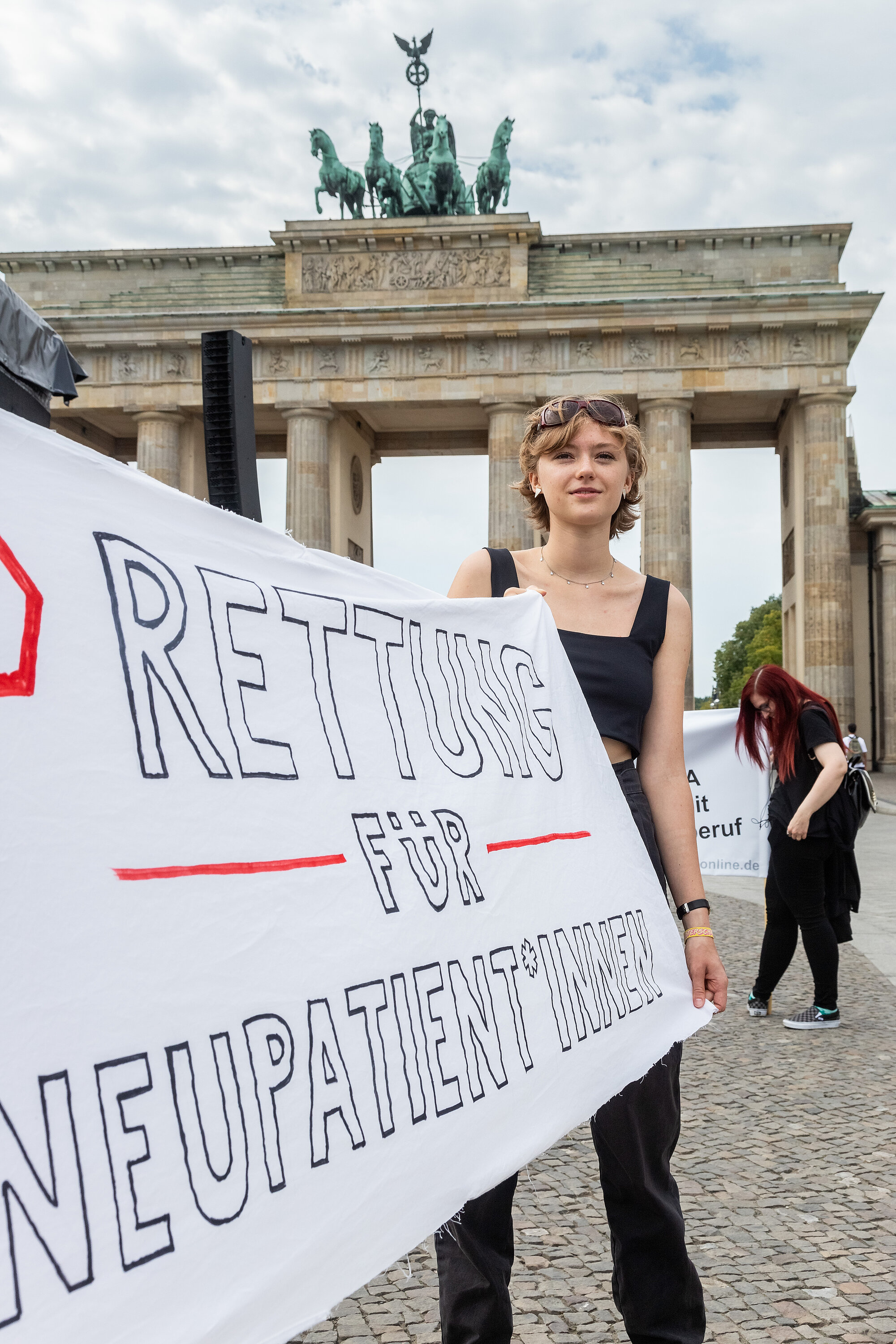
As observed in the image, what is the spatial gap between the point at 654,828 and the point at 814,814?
11.6 feet

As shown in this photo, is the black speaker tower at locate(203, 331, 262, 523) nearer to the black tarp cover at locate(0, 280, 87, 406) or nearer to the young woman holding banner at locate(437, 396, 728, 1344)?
the young woman holding banner at locate(437, 396, 728, 1344)

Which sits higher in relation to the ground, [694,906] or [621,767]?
[621,767]

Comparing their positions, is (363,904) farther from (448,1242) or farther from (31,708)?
(448,1242)

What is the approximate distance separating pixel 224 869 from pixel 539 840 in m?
0.79

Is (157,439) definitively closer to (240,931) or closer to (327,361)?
(327,361)

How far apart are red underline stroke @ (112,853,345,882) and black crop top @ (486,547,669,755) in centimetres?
83

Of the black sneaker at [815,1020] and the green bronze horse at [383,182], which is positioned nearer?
the black sneaker at [815,1020]

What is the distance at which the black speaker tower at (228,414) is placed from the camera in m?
3.05

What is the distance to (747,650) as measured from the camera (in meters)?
77.1

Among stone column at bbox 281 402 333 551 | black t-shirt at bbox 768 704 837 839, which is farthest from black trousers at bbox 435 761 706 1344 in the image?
stone column at bbox 281 402 333 551

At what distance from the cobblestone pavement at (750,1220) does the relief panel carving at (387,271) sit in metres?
30.1

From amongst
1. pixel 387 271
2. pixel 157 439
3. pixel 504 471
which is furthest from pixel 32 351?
pixel 387 271

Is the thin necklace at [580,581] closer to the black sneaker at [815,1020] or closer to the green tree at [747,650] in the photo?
the black sneaker at [815,1020]

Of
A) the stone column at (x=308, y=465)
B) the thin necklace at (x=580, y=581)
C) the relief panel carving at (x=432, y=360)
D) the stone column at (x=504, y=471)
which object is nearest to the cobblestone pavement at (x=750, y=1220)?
the thin necklace at (x=580, y=581)
